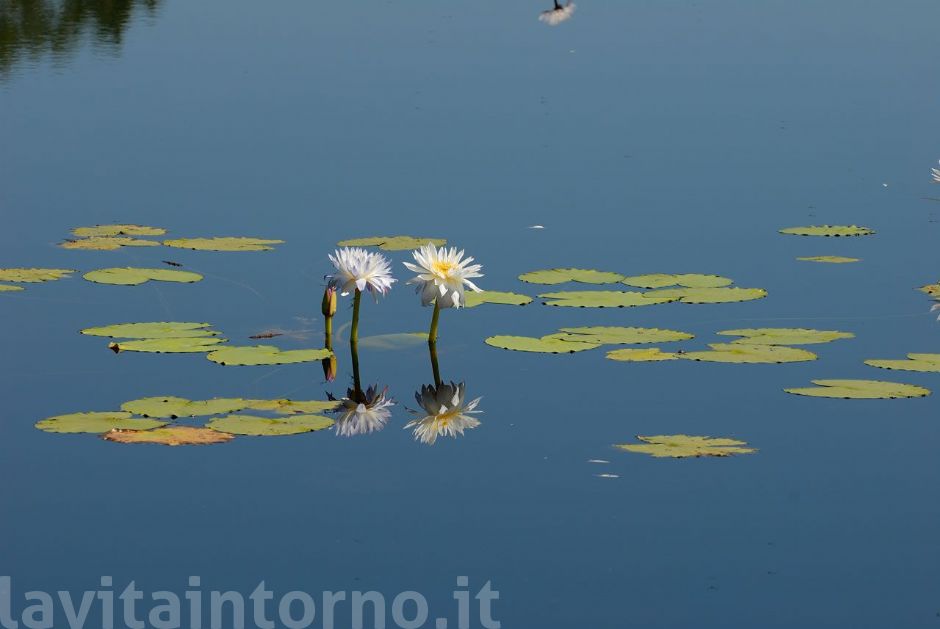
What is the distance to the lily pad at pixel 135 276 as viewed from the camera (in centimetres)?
738

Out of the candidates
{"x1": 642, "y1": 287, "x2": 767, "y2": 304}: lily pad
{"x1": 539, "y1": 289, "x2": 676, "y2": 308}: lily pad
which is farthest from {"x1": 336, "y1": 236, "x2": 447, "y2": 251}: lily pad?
{"x1": 642, "y1": 287, "x2": 767, "y2": 304}: lily pad

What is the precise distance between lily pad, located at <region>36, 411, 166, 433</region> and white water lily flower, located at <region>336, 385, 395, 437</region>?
66cm

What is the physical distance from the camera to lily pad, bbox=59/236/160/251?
26.4 ft

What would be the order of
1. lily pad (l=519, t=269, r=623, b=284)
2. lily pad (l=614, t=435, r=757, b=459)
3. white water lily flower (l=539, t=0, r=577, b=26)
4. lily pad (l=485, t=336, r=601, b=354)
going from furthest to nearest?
white water lily flower (l=539, t=0, r=577, b=26)
lily pad (l=519, t=269, r=623, b=284)
lily pad (l=485, t=336, r=601, b=354)
lily pad (l=614, t=435, r=757, b=459)

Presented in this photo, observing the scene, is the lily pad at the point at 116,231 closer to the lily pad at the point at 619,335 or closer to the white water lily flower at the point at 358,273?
the white water lily flower at the point at 358,273

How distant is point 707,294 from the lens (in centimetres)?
714

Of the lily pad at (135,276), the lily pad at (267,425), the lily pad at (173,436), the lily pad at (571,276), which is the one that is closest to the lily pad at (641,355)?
the lily pad at (571,276)

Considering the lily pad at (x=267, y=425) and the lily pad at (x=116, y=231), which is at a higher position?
the lily pad at (x=116, y=231)

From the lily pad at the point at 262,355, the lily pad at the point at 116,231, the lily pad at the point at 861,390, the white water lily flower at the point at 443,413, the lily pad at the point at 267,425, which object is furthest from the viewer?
the lily pad at the point at 116,231

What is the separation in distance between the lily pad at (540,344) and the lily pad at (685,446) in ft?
3.25

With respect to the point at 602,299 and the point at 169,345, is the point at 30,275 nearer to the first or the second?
the point at 169,345

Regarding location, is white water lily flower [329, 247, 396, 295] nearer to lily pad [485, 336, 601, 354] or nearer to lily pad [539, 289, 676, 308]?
lily pad [485, 336, 601, 354]

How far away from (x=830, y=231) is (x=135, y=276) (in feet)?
12.4

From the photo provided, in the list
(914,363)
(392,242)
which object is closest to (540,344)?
(914,363)
